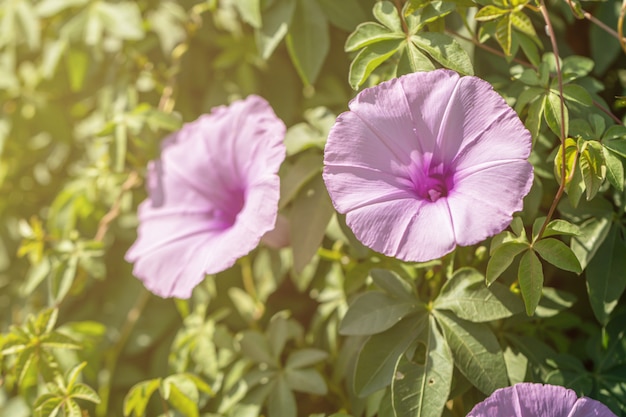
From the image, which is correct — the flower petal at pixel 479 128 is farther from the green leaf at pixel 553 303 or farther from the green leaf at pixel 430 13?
the green leaf at pixel 553 303

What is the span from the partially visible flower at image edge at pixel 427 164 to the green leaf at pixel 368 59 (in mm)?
68

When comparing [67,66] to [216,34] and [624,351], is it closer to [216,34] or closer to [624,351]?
[216,34]

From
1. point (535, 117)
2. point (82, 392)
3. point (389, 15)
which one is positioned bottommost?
point (82, 392)

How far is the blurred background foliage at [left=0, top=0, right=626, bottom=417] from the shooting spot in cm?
120

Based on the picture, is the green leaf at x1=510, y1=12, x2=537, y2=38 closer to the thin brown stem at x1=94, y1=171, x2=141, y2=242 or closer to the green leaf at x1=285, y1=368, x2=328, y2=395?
the green leaf at x1=285, y1=368, x2=328, y2=395

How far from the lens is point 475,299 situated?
1168 mm

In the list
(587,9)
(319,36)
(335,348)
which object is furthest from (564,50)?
(335,348)

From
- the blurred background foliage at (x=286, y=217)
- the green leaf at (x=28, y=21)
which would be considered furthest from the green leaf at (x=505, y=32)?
the green leaf at (x=28, y=21)

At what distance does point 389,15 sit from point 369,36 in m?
0.06

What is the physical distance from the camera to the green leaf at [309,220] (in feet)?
4.44

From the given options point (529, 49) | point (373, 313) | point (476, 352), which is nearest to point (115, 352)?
point (373, 313)

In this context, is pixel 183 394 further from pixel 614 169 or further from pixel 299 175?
pixel 614 169

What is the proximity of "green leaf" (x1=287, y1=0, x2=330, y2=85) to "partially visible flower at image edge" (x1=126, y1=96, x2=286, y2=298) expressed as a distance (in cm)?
13

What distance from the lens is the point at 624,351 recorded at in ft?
4.01
